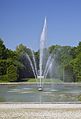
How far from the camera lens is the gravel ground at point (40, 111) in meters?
10.6

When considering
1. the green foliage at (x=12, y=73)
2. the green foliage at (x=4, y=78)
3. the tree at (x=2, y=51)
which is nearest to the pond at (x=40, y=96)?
the green foliage at (x=12, y=73)

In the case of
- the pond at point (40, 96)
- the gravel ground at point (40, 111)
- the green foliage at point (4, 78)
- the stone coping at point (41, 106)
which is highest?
the green foliage at point (4, 78)

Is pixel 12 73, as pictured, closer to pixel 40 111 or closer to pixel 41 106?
pixel 41 106

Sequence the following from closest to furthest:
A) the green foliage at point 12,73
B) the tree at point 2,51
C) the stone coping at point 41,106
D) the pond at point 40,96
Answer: the stone coping at point 41,106 < the pond at point 40,96 < the green foliage at point 12,73 < the tree at point 2,51

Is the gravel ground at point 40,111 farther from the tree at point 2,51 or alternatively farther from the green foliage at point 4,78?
the tree at point 2,51

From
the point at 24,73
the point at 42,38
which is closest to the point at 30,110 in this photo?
the point at 42,38

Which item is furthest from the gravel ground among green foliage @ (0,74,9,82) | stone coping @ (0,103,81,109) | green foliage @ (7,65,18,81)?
green foliage @ (0,74,9,82)

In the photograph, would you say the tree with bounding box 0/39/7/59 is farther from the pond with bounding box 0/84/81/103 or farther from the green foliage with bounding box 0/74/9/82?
the pond with bounding box 0/84/81/103

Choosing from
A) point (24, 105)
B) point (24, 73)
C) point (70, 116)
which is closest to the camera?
point (70, 116)

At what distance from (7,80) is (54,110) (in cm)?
2530

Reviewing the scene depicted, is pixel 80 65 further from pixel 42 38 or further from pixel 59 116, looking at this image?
pixel 59 116

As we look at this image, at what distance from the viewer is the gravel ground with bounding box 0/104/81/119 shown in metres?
10.6

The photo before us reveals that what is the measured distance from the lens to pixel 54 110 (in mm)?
11656

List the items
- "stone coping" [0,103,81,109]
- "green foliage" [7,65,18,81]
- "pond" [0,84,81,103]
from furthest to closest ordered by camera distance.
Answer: "green foliage" [7,65,18,81], "pond" [0,84,81,103], "stone coping" [0,103,81,109]
